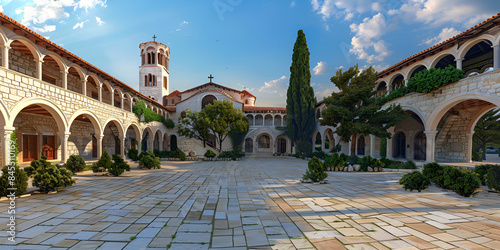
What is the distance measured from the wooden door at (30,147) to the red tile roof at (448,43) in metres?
25.4

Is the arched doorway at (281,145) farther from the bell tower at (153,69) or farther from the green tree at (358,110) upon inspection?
the bell tower at (153,69)

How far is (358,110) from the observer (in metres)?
13.0

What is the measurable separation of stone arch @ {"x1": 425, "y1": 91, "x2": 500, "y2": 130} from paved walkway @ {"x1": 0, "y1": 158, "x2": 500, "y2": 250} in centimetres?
521

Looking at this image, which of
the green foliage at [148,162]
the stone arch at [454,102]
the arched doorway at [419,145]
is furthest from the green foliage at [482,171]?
the green foliage at [148,162]

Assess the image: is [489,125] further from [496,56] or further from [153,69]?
[153,69]

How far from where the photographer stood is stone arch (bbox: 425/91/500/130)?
9400mm

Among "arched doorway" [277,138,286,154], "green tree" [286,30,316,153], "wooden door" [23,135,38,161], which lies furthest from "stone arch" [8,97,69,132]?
"arched doorway" [277,138,286,154]

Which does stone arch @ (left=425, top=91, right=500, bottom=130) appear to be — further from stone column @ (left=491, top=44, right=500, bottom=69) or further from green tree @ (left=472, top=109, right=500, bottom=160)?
green tree @ (left=472, top=109, right=500, bottom=160)

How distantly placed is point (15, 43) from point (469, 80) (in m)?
22.7

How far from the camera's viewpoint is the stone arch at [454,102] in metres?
9.40

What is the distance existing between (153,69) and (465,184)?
3543 centimetres

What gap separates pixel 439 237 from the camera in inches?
144

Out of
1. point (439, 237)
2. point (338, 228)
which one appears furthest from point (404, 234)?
point (338, 228)

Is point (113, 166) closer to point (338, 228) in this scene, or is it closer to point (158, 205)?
point (158, 205)
